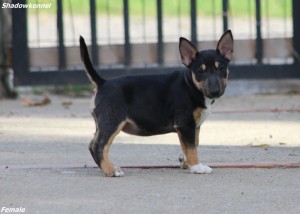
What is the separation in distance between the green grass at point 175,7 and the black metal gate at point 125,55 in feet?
0.58

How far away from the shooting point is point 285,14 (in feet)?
47.6

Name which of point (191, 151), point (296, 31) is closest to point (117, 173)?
point (191, 151)

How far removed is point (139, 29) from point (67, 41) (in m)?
1.33

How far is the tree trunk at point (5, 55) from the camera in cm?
1383

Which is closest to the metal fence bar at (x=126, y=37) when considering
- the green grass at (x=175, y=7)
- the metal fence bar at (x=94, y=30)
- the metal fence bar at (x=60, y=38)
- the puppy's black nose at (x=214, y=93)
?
the green grass at (x=175, y=7)

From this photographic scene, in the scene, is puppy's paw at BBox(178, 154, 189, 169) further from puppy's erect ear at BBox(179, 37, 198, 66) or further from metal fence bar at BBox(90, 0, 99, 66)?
metal fence bar at BBox(90, 0, 99, 66)

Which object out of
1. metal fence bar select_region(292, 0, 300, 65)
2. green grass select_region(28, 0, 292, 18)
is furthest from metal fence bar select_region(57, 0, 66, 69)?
metal fence bar select_region(292, 0, 300, 65)

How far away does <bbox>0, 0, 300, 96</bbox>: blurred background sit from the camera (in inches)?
552

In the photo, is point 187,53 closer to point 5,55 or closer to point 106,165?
point 106,165

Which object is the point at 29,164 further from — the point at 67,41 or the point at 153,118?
the point at 67,41

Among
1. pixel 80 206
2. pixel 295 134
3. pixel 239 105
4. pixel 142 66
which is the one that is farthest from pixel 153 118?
pixel 142 66

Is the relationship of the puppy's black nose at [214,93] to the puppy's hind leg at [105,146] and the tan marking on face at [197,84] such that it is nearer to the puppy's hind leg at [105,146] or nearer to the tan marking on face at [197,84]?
the tan marking on face at [197,84]

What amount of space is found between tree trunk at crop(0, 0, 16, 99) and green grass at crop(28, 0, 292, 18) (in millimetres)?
453

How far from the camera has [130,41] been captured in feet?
46.7
